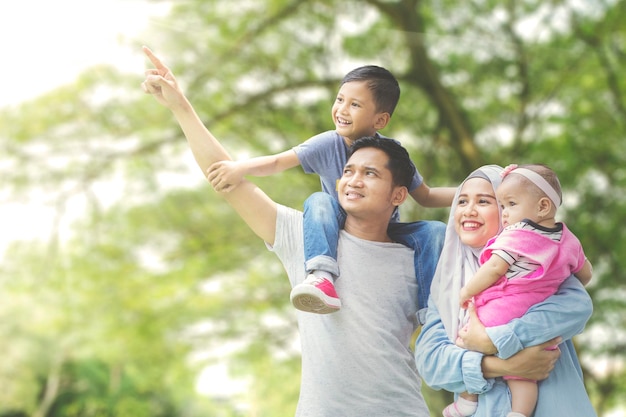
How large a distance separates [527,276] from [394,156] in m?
0.34

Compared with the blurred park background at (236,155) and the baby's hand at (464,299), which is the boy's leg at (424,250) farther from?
the blurred park background at (236,155)

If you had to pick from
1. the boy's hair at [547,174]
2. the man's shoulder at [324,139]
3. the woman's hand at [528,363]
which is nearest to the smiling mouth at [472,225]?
the boy's hair at [547,174]

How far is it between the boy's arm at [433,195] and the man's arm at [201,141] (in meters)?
0.30

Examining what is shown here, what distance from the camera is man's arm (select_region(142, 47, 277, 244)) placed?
4.72 ft

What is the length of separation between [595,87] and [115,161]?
380cm

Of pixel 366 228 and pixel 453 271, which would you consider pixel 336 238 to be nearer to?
pixel 366 228

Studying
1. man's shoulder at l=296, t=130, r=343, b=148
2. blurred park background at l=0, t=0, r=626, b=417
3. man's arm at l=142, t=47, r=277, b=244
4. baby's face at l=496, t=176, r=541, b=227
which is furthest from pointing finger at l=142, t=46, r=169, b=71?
blurred park background at l=0, t=0, r=626, b=417

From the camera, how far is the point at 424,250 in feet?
4.84

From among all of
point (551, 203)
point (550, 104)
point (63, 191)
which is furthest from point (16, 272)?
point (551, 203)

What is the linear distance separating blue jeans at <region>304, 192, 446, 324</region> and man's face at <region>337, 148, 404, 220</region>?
42mm

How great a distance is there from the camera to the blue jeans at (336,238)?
1411mm

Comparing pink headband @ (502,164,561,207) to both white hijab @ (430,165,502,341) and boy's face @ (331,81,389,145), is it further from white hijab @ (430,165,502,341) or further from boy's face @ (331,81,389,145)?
boy's face @ (331,81,389,145)

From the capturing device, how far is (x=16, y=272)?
6.73 m

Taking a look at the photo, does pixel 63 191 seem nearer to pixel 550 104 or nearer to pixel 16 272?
pixel 16 272
